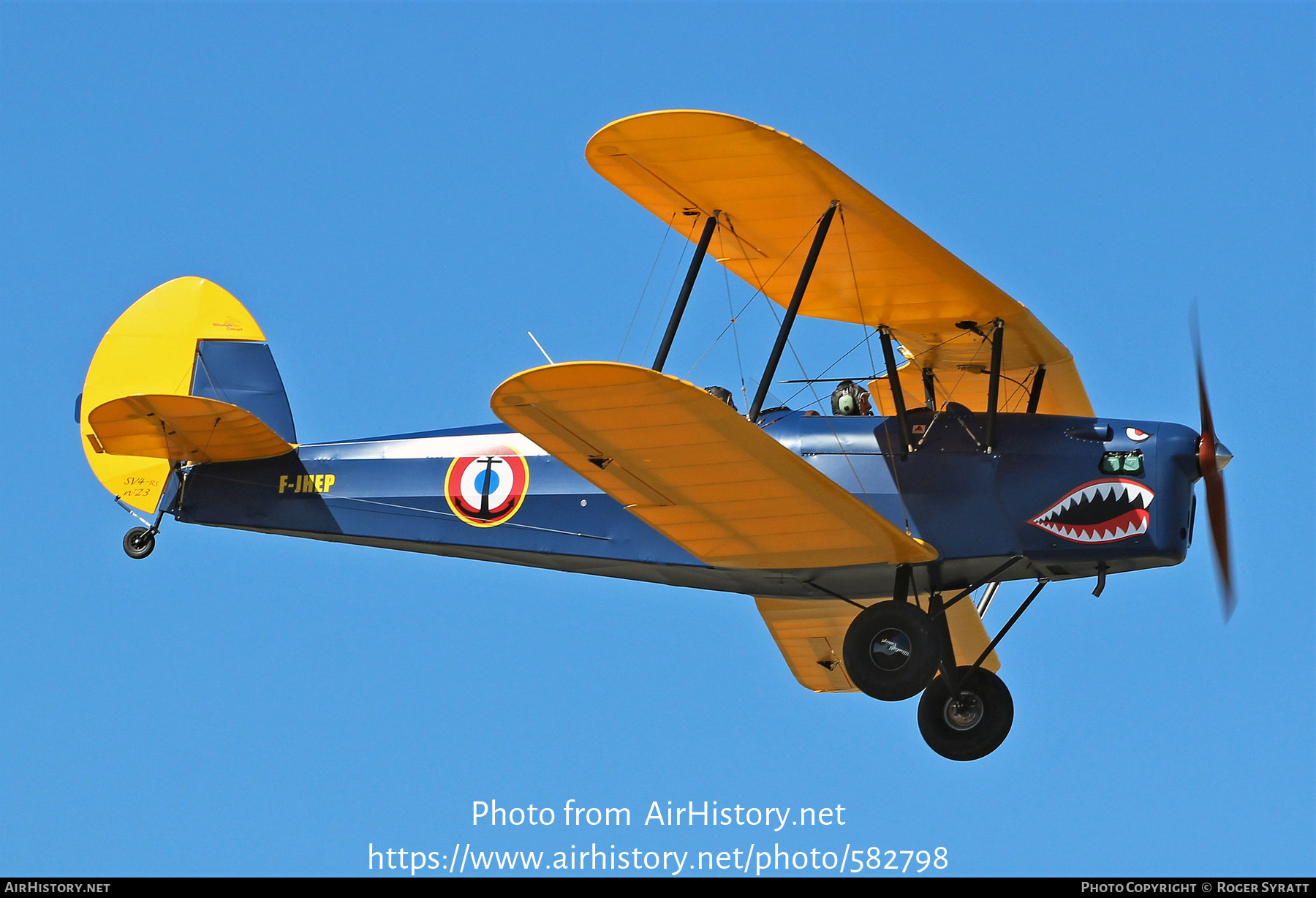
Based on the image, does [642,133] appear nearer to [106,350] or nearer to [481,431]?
[481,431]

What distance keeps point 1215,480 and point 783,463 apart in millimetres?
3478

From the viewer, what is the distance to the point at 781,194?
11391 mm

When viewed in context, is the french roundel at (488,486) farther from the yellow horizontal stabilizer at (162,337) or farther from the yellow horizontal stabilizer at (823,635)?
the yellow horizontal stabilizer at (823,635)

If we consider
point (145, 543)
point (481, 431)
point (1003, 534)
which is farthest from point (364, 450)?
point (1003, 534)

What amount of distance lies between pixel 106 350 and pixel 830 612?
6504mm

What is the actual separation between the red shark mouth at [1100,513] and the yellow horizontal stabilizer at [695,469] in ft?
2.82

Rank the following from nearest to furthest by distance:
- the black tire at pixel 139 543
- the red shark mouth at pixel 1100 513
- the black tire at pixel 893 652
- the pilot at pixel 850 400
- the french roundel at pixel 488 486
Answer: the black tire at pixel 893 652, the red shark mouth at pixel 1100 513, the pilot at pixel 850 400, the french roundel at pixel 488 486, the black tire at pixel 139 543

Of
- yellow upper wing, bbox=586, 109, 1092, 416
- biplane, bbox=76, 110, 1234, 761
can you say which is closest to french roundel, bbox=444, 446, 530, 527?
biplane, bbox=76, 110, 1234, 761

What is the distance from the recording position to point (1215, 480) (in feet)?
40.1

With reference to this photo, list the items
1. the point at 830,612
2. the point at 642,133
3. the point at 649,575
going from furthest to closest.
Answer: the point at 830,612 < the point at 649,575 < the point at 642,133

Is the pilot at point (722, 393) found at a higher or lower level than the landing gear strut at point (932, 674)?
higher

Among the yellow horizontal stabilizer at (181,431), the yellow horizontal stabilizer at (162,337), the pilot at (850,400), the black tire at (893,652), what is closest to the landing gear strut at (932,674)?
the black tire at (893,652)

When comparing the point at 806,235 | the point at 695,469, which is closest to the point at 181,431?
the point at 695,469

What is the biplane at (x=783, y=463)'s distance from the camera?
1078 centimetres
